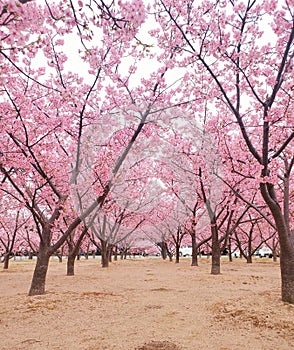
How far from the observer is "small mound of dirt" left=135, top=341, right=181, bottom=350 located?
4668 millimetres

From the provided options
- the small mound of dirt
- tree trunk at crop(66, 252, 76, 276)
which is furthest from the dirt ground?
tree trunk at crop(66, 252, 76, 276)

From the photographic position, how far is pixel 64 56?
9.39m

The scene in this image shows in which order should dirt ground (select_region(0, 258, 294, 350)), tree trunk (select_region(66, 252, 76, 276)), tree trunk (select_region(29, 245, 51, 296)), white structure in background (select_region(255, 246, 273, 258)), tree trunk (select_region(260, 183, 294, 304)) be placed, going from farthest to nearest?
white structure in background (select_region(255, 246, 273, 258)) < tree trunk (select_region(66, 252, 76, 276)) < tree trunk (select_region(29, 245, 51, 296)) < tree trunk (select_region(260, 183, 294, 304)) < dirt ground (select_region(0, 258, 294, 350))

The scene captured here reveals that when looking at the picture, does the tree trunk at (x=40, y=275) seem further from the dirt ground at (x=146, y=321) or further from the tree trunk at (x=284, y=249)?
the tree trunk at (x=284, y=249)

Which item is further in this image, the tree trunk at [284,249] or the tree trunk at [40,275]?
the tree trunk at [40,275]

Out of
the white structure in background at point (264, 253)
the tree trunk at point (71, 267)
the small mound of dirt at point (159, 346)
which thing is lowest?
the small mound of dirt at point (159, 346)

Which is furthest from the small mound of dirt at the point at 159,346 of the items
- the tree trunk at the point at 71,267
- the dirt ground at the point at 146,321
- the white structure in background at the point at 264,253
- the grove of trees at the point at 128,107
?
the white structure in background at the point at 264,253

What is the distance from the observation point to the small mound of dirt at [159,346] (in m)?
4.67

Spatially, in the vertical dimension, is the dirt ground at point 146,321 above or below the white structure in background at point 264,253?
below

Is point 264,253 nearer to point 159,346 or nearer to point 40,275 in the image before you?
point 40,275

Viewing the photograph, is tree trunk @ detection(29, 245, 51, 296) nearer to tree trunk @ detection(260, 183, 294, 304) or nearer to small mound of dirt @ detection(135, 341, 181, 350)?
small mound of dirt @ detection(135, 341, 181, 350)

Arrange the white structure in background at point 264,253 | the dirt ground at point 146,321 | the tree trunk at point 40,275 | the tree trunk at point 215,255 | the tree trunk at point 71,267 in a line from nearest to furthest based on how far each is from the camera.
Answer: the dirt ground at point 146,321, the tree trunk at point 40,275, the tree trunk at point 215,255, the tree trunk at point 71,267, the white structure in background at point 264,253

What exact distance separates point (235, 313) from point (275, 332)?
135 cm

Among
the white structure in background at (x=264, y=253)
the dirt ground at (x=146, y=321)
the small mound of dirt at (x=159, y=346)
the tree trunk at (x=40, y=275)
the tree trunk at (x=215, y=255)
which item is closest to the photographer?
the small mound of dirt at (x=159, y=346)
